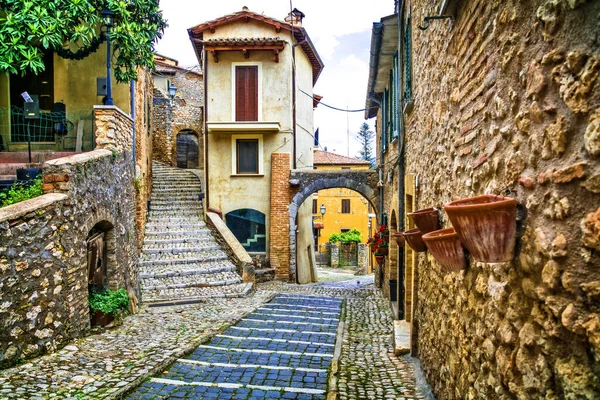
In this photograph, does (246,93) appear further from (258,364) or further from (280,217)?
(258,364)

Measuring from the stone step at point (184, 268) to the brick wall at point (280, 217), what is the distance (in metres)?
3.17

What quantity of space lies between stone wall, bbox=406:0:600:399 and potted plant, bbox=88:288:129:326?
500 centimetres

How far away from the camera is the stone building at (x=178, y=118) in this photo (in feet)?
79.4

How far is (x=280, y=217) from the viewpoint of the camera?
1492 cm

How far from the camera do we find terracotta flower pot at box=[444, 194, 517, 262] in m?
2.02

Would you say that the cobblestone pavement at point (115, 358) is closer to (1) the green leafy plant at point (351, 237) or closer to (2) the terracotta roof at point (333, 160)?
(1) the green leafy plant at point (351, 237)

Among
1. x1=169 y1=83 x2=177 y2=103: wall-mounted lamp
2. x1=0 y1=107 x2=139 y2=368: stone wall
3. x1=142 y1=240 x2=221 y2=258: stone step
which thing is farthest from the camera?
x1=169 y1=83 x2=177 y2=103: wall-mounted lamp

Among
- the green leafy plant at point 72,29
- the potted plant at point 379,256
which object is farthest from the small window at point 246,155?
the green leafy plant at point 72,29

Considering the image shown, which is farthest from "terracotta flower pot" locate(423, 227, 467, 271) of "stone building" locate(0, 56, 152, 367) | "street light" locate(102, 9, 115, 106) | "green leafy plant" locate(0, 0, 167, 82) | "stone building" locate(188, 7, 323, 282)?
"stone building" locate(188, 7, 323, 282)

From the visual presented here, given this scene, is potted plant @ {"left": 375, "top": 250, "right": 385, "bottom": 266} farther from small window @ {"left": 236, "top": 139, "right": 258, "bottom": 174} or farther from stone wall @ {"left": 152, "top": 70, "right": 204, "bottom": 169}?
stone wall @ {"left": 152, "top": 70, "right": 204, "bottom": 169}

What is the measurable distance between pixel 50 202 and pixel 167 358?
89.9 inches

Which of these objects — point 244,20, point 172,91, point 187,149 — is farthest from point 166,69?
point 244,20

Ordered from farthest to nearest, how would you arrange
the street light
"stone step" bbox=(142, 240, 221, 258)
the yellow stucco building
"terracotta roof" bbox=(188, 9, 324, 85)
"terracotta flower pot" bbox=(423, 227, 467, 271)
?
the yellow stucco building, "terracotta roof" bbox=(188, 9, 324, 85), "stone step" bbox=(142, 240, 221, 258), the street light, "terracotta flower pot" bbox=(423, 227, 467, 271)

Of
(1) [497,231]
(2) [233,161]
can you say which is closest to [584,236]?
(1) [497,231]
